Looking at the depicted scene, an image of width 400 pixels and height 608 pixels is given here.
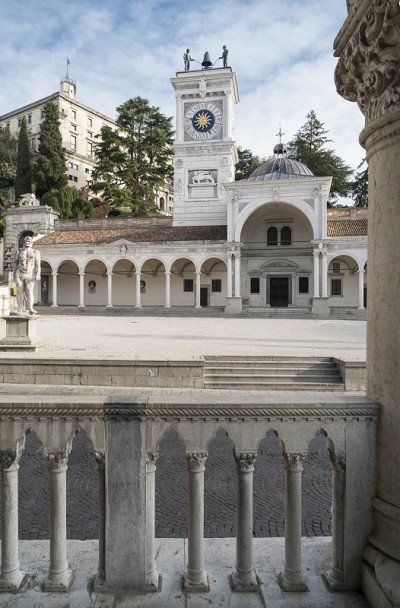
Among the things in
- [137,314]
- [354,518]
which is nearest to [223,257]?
[137,314]

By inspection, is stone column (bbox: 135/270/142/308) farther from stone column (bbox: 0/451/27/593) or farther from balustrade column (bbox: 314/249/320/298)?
stone column (bbox: 0/451/27/593)

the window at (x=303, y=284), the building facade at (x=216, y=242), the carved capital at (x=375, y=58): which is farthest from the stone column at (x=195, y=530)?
the window at (x=303, y=284)

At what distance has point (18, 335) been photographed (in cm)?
1207

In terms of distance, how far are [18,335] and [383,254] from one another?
1189 cm

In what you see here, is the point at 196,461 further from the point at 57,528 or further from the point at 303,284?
the point at 303,284

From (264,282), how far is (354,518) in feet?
118

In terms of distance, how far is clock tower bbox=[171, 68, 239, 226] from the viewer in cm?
3931

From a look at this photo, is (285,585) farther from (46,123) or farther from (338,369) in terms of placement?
(46,123)

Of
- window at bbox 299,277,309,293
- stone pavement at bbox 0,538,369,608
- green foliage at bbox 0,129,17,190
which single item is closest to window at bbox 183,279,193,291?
window at bbox 299,277,309,293

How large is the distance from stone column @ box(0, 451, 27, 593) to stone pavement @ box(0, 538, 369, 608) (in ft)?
0.28

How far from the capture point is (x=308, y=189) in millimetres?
33906

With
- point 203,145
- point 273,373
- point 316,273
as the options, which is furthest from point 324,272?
point 273,373

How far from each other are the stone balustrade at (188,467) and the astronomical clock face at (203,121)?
1636 inches

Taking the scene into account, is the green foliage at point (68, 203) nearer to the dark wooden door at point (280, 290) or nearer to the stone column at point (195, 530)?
the dark wooden door at point (280, 290)
